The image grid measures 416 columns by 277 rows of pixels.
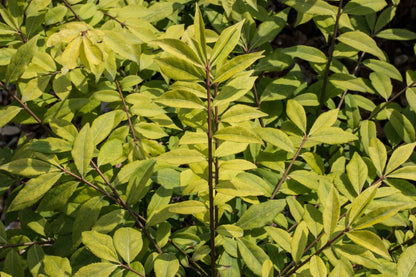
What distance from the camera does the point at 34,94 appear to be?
115 centimetres

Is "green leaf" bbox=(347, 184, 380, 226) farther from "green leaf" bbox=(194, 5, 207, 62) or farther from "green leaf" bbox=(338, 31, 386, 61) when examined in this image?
"green leaf" bbox=(338, 31, 386, 61)

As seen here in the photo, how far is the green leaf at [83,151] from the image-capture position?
1005 mm

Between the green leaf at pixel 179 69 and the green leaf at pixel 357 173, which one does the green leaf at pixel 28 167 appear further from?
the green leaf at pixel 357 173

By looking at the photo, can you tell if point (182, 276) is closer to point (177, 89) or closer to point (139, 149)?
point (139, 149)

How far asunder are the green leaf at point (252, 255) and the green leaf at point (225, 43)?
57cm

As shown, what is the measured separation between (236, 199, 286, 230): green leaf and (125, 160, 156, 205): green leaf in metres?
0.31

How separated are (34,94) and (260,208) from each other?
0.77m

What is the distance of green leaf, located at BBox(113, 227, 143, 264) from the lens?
973 mm

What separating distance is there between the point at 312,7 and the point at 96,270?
101 centimetres

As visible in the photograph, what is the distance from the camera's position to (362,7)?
1.28m

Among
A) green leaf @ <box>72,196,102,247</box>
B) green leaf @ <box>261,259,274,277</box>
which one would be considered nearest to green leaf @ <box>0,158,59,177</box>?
green leaf @ <box>72,196,102,247</box>

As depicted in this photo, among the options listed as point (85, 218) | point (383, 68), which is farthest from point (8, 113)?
point (383, 68)

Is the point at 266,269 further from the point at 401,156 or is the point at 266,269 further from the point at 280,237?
the point at 401,156

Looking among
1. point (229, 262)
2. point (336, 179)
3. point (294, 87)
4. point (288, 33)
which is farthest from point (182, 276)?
point (288, 33)
